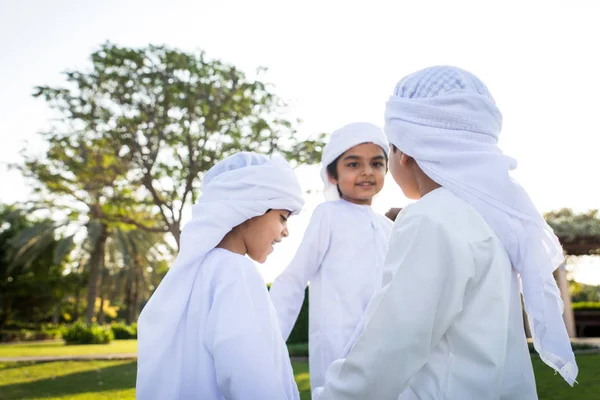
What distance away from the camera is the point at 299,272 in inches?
146

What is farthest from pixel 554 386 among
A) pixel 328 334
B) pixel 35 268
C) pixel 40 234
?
pixel 35 268

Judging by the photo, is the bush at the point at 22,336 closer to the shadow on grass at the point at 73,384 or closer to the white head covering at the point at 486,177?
the shadow on grass at the point at 73,384

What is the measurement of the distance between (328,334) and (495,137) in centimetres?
185

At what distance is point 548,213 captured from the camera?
17328 mm

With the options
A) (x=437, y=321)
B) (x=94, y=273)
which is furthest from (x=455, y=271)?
(x=94, y=273)

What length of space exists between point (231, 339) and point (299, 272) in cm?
154

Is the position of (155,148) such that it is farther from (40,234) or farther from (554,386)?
(40,234)

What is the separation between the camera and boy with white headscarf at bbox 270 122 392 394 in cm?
352

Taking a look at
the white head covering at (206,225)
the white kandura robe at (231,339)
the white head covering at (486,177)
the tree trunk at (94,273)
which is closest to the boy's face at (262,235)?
the white head covering at (206,225)

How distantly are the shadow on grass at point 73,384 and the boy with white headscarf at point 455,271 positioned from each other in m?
7.53

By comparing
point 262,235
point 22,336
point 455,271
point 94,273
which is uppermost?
point 262,235

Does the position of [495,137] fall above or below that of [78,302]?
above

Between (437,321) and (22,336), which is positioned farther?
(22,336)

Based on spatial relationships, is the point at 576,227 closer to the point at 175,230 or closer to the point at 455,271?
the point at 175,230
